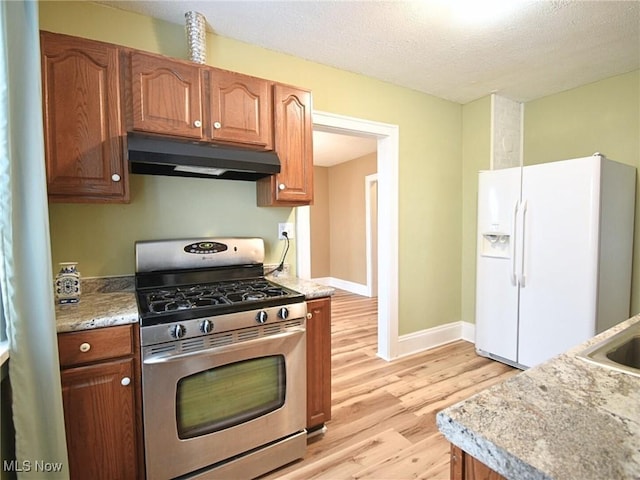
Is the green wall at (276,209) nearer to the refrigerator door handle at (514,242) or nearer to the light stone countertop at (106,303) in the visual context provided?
the light stone countertop at (106,303)

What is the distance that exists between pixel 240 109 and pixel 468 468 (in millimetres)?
1925

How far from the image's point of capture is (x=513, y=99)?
335 centimetres

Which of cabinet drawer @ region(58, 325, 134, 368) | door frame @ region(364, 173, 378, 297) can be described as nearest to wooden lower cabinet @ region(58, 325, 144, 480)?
cabinet drawer @ region(58, 325, 134, 368)

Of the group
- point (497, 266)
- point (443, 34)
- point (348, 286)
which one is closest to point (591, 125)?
point (497, 266)

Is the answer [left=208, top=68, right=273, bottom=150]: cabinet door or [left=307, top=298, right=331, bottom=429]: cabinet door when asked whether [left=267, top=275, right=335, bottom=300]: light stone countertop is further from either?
[left=208, top=68, right=273, bottom=150]: cabinet door

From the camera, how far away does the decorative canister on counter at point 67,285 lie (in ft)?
4.99

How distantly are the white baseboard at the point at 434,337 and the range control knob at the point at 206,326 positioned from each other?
214 centimetres

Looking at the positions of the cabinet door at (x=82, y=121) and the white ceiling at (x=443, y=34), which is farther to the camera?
the white ceiling at (x=443, y=34)

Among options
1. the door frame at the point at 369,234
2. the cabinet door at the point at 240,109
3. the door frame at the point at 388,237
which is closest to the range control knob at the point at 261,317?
the cabinet door at the point at 240,109

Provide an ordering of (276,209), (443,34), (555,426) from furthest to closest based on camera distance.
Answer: (276,209), (443,34), (555,426)

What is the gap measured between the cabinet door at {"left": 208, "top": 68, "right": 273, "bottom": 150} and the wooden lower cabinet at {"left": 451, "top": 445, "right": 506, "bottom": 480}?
1788 millimetres

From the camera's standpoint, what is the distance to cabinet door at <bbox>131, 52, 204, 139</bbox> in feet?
5.50

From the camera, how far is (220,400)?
5.23ft

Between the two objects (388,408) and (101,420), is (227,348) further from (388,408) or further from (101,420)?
(388,408)
